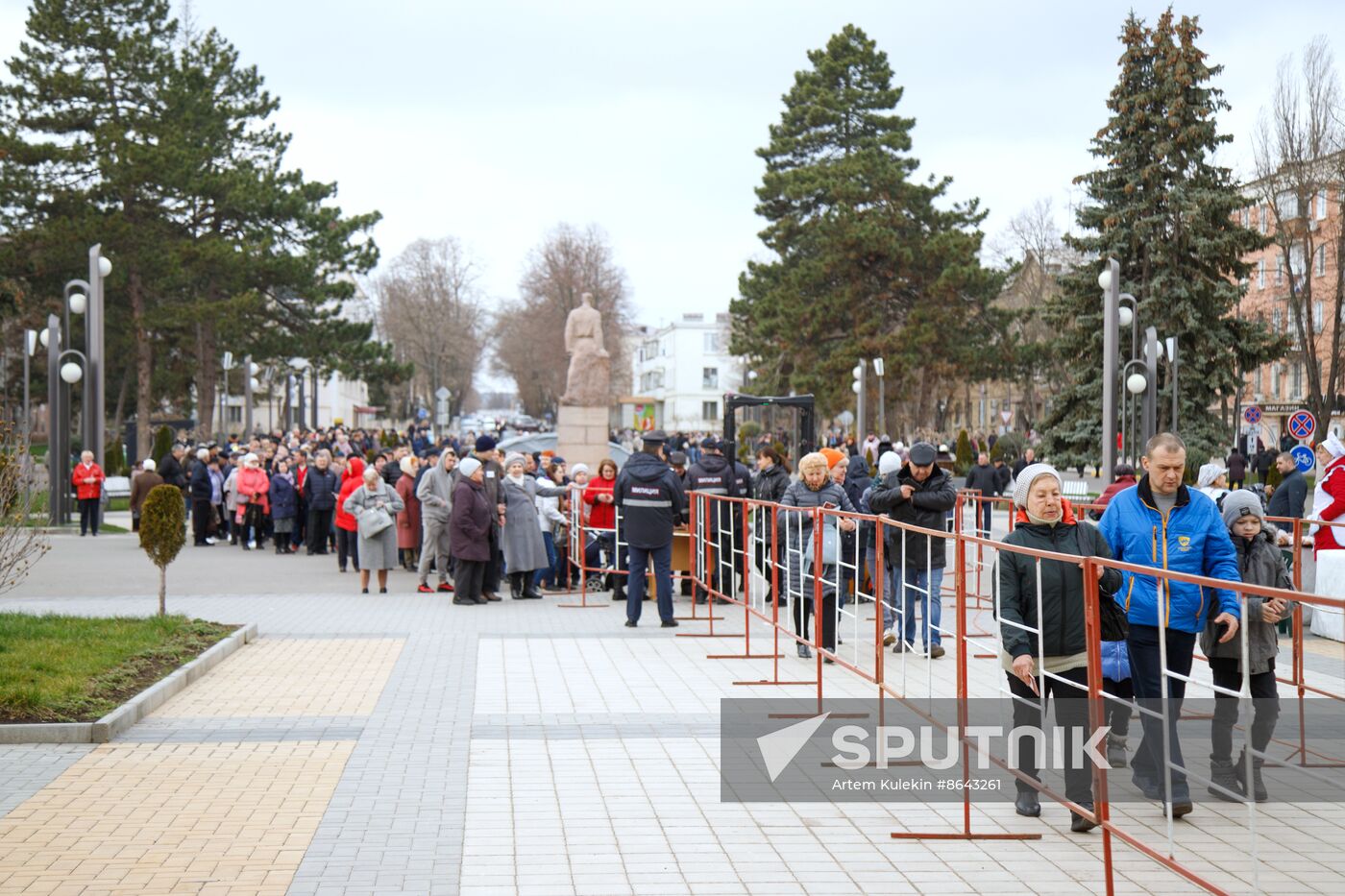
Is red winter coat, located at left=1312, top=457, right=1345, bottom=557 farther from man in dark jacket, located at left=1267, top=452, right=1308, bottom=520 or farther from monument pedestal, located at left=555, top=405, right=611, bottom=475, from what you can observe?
monument pedestal, located at left=555, top=405, right=611, bottom=475

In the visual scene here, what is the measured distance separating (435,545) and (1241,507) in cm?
1219

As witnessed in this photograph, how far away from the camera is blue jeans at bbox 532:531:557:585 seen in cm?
1827

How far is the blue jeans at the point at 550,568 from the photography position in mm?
18266

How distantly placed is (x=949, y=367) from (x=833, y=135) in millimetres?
11904

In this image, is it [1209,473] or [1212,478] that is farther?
[1209,473]

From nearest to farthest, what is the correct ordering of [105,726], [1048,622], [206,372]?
[1048,622] → [105,726] → [206,372]

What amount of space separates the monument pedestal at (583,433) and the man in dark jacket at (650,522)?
18.5 m

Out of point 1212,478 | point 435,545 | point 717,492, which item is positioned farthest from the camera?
point 435,545

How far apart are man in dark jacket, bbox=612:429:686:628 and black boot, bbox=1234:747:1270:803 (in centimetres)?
1006

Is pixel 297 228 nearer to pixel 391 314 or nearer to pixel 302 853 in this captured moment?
pixel 391 314

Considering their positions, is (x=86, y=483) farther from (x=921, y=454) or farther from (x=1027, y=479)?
(x=1027, y=479)

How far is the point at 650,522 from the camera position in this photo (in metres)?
14.1

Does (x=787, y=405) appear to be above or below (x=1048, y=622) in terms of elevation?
above

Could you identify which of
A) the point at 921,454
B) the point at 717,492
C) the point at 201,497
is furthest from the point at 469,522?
the point at 201,497
